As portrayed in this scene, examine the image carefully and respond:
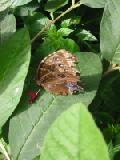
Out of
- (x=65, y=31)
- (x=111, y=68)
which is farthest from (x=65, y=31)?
(x=111, y=68)

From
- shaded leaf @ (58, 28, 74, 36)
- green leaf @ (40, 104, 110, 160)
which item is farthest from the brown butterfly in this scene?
green leaf @ (40, 104, 110, 160)

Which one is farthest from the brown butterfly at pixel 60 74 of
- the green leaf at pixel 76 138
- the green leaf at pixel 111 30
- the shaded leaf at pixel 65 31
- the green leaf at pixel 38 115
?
the green leaf at pixel 76 138

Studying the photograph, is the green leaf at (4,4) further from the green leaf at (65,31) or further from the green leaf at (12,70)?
the green leaf at (65,31)

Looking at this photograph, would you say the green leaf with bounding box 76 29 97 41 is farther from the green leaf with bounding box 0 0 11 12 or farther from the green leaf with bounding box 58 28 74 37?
the green leaf with bounding box 0 0 11 12

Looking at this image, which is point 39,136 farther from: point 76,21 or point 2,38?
point 76,21

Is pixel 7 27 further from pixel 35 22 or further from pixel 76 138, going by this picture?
pixel 76 138

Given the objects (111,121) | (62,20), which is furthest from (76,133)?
(62,20)
